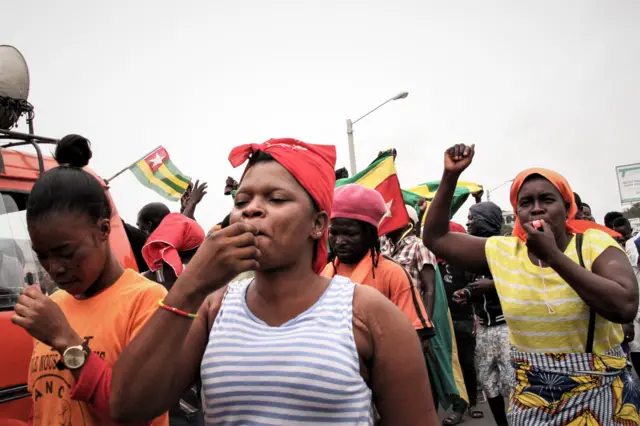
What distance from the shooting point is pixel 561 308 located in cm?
276

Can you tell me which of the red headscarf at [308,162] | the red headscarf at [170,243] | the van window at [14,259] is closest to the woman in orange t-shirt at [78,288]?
the red headscarf at [308,162]

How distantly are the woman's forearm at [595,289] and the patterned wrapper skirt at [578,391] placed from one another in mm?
283

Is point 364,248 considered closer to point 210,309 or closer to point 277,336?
point 210,309

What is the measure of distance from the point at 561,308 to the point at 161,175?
7.33 m

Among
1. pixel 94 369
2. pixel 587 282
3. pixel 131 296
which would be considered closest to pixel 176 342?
pixel 94 369

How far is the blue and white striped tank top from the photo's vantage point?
1.52 m

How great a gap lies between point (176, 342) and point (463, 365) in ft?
20.3

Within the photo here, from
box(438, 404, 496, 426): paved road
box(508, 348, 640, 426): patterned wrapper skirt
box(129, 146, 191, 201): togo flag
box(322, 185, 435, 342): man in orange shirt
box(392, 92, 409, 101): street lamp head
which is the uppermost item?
box(392, 92, 409, 101): street lamp head

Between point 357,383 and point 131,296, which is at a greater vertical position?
point 131,296

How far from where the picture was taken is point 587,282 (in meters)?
2.55

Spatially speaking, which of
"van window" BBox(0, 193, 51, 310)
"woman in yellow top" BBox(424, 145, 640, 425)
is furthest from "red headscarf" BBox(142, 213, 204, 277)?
"woman in yellow top" BBox(424, 145, 640, 425)

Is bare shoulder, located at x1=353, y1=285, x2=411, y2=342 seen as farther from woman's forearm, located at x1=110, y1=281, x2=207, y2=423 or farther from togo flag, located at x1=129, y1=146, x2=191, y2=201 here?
togo flag, located at x1=129, y1=146, x2=191, y2=201

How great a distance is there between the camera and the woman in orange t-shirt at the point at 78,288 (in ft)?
6.41

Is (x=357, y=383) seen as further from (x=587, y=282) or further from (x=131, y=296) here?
(x=587, y=282)
